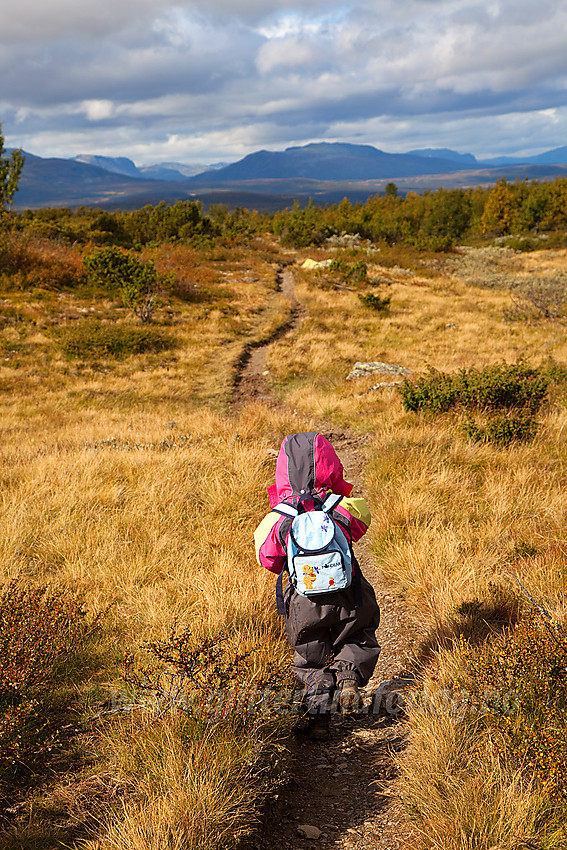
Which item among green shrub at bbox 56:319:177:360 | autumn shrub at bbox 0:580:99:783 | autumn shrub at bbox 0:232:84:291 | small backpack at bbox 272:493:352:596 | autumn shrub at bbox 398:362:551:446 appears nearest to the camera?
autumn shrub at bbox 0:580:99:783

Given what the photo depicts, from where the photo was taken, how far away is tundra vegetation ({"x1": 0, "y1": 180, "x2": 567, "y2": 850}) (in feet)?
6.69

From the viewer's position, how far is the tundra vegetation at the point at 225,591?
204cm

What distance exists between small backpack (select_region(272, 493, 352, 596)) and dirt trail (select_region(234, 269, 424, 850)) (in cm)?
87

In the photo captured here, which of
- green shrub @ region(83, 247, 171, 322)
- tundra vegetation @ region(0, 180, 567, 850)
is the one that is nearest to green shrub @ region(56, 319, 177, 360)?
tundra vegetation @ region(0, 180, 567, 850)

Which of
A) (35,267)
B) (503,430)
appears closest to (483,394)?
(503,430)

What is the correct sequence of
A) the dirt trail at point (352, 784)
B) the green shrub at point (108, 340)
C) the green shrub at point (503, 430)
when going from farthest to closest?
the green shrub at point (108, 340) < the green shrub at point (503, 430) < the dirt trail at point (352, 784)

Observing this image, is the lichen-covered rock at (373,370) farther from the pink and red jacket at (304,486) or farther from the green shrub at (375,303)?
the green shrub at (375,303)

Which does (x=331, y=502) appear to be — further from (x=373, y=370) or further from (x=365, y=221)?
(x=365, y=221)

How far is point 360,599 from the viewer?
8.81ft

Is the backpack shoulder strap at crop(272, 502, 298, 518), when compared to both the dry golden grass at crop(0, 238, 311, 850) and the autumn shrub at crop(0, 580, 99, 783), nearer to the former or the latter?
the dry golden grass at crop(0, 238, 311, 850)

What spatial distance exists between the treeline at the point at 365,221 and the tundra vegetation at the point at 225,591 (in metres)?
28.4

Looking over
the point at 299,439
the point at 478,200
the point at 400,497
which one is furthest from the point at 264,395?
the point at 478,200

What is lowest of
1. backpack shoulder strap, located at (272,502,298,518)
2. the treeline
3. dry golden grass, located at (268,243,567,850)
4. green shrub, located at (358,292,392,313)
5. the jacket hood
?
dry golden grass, located at (268,243,567,850)

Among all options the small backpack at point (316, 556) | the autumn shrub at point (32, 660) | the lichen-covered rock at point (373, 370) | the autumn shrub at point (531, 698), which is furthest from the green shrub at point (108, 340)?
the autumn shrub at point (531, 698)
